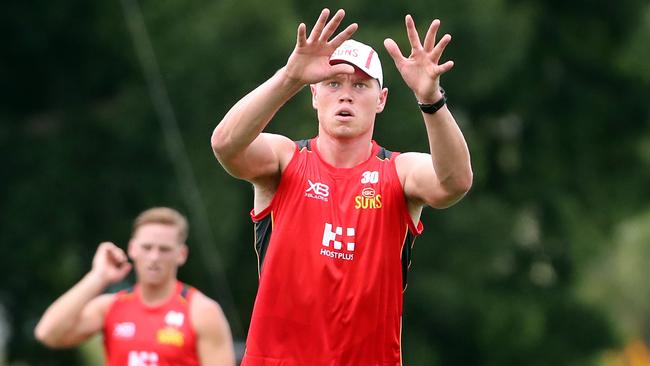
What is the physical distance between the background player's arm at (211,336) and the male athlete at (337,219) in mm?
2480

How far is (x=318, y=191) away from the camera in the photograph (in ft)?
24.9

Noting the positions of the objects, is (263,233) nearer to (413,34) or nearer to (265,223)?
(265,223)

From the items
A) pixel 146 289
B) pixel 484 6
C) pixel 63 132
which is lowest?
pixel 146 289

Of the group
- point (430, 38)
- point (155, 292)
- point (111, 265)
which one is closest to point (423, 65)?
point (430, 38)

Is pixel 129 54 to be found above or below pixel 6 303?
above

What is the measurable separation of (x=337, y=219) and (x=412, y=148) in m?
20.5

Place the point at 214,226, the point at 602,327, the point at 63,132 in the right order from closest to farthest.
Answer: the point at 214,226
the point at 63,132
the point at 602,327

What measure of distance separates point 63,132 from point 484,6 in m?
8.28

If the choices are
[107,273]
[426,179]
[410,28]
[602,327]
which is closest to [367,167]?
[426,179]

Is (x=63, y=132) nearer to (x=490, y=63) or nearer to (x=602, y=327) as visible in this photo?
(x=490, y=63)

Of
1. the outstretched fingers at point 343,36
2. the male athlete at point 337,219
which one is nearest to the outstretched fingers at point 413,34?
the outstretched fingers at point 343,36

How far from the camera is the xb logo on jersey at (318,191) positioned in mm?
7590

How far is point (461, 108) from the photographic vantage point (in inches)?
1256

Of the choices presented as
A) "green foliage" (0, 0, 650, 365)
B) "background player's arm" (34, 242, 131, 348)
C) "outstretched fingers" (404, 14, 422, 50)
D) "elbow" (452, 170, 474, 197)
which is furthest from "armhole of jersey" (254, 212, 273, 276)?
"green foliage" (0, 0, 650, 365)
